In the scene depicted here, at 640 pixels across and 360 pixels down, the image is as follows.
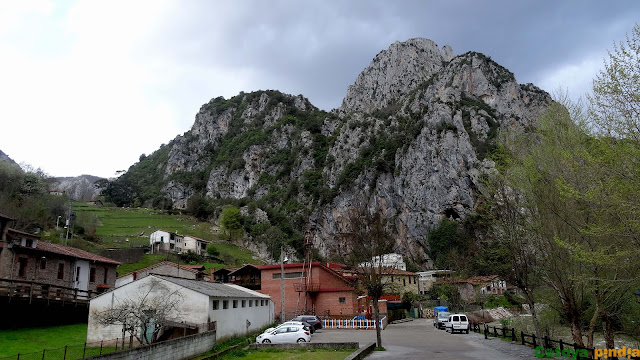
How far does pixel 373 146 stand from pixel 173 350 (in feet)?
317

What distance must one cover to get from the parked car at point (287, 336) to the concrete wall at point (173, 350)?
11.7 feet

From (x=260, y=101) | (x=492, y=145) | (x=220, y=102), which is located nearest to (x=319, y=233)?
(x=492, y=145)

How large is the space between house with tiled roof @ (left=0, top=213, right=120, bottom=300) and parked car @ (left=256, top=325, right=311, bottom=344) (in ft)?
42.1

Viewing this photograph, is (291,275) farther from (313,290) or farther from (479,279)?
(479,279)

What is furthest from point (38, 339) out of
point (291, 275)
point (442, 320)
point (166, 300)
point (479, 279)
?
point (479, 279)

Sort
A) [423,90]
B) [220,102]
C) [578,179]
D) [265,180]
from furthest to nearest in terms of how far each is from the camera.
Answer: [220,102]
[265,180]
[423,90]
[578,179]

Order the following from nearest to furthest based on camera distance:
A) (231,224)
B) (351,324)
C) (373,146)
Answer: (351,324) → (231,224) → (373,146)

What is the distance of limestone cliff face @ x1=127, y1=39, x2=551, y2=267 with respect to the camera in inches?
3430

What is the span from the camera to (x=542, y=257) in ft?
50.7

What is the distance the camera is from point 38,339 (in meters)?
19.6

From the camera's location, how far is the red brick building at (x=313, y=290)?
135ft

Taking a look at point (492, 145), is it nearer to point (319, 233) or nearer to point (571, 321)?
point (319, 233)

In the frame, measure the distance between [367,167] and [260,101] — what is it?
3304 inches

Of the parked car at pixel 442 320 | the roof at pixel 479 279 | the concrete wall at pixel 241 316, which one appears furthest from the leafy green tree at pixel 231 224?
the parked car at pixel 442 320
